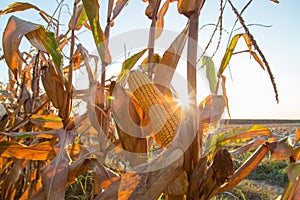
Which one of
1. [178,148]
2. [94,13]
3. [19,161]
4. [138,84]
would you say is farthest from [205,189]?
[19,161]

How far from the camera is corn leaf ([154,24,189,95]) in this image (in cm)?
71

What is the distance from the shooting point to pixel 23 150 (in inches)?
35.1

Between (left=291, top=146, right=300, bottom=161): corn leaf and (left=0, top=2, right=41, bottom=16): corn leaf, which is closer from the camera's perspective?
(left=291, top=146, right=300, bottom=161): corn leaf

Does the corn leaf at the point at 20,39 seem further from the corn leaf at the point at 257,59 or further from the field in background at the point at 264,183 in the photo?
the field in background at the point at 264,183

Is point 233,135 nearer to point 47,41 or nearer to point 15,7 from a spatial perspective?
point 47,41

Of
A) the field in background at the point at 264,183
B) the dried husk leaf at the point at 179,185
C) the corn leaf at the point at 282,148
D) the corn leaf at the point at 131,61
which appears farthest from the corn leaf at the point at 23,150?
the field in background at the point at 264,183

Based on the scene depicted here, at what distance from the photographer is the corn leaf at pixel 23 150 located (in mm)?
886

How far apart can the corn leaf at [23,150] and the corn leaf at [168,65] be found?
44 cm

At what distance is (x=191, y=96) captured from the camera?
0.59 metres

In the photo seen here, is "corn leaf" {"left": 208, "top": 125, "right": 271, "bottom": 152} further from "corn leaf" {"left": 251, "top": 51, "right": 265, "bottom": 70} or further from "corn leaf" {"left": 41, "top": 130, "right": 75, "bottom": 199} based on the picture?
"corn leaf" {"left": 41, "top": 130, "right": 75, "bottom": 199}

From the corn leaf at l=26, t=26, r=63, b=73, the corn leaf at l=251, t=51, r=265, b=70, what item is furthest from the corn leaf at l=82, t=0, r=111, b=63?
the corn leaf at l=251, t=51, r=265, b=70

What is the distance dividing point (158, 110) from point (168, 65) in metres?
0.15

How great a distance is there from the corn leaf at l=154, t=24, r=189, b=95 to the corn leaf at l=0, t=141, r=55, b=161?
0.44 meters

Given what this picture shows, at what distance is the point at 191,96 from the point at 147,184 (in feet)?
0.60
